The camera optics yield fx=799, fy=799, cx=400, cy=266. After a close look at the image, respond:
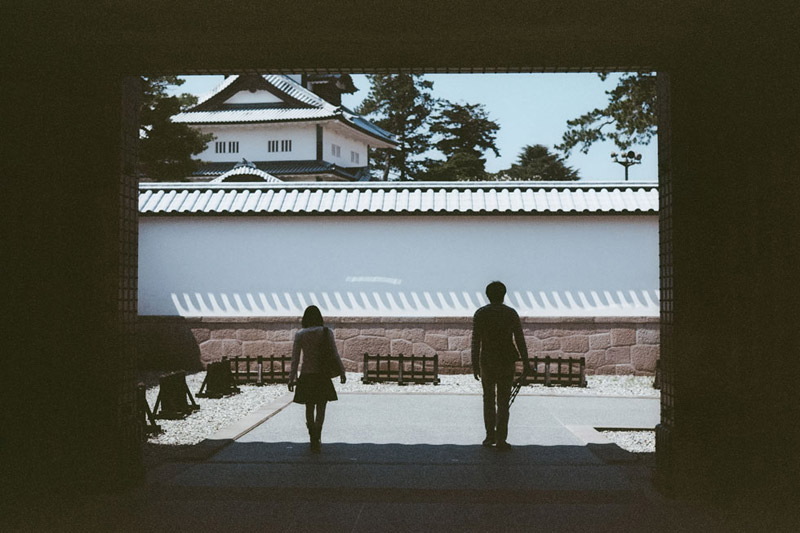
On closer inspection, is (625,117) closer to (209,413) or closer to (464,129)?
(209,413)

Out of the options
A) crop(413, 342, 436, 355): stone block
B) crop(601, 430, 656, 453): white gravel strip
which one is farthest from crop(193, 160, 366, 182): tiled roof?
crop(601, 430, 656, 453): white gravel strip

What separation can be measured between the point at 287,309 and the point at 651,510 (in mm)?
10616

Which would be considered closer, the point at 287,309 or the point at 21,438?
the point at 21,438

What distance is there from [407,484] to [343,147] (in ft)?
127

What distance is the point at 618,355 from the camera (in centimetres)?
1512

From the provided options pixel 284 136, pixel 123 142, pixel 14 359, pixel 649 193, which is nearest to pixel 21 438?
pixel 14 359

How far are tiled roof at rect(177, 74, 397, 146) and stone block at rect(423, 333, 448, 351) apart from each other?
2636 cm

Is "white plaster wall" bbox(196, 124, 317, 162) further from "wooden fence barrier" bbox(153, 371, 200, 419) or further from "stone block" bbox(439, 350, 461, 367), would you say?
"wooden fence barrier" bbox(153, 371, 200, 419)

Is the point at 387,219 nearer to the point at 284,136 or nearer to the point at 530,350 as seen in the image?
the point at 530,350

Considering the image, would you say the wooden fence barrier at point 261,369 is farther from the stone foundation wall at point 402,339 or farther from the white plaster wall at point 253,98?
the white plaster wall at point 253,98

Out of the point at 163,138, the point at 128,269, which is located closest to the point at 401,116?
the point at 163,138

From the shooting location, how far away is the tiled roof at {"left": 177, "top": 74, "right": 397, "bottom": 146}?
40469mm

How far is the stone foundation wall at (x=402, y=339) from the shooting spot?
15109mm

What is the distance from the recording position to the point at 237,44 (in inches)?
242
